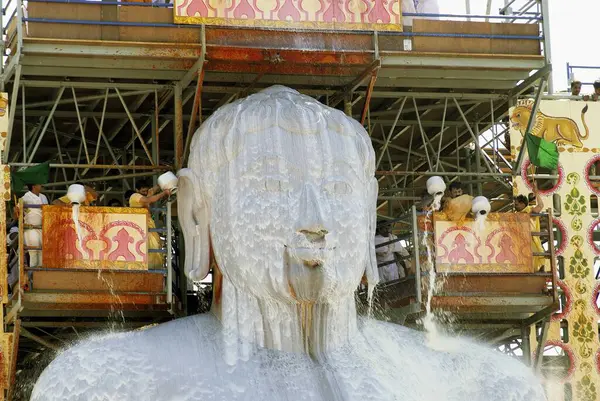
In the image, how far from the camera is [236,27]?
2009 centimetres

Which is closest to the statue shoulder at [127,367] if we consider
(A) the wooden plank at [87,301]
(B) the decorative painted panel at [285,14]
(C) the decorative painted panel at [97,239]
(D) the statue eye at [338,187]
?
(D) the statue eye at [338,187]

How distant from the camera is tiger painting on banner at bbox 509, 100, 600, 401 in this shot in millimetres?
22766

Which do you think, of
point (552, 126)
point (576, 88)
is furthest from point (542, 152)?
point (576, 88)

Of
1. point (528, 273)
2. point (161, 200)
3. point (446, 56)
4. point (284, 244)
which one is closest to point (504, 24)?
point (446, 56)

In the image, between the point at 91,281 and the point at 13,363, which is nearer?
the point at 91,281

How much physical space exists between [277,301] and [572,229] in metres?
7.40

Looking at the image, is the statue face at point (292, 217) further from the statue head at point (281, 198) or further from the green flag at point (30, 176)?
the green flag at point (30, 176)

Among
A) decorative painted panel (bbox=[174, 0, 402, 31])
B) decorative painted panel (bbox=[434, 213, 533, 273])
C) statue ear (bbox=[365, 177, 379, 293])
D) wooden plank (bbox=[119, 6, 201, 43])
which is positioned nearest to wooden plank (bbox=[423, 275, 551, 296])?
decorative painted panel (bbox=[434, 213, 533, 273])

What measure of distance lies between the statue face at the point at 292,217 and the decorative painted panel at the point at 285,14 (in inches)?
130

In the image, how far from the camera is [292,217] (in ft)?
54.6

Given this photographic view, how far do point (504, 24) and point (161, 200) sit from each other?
4.41m

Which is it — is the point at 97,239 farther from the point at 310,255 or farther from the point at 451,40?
the point at 451,40

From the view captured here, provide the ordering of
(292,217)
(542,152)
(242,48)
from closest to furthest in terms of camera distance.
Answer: (292,217) → (242,48) → (542,152)

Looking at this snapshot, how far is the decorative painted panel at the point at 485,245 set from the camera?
21078 millimetres
